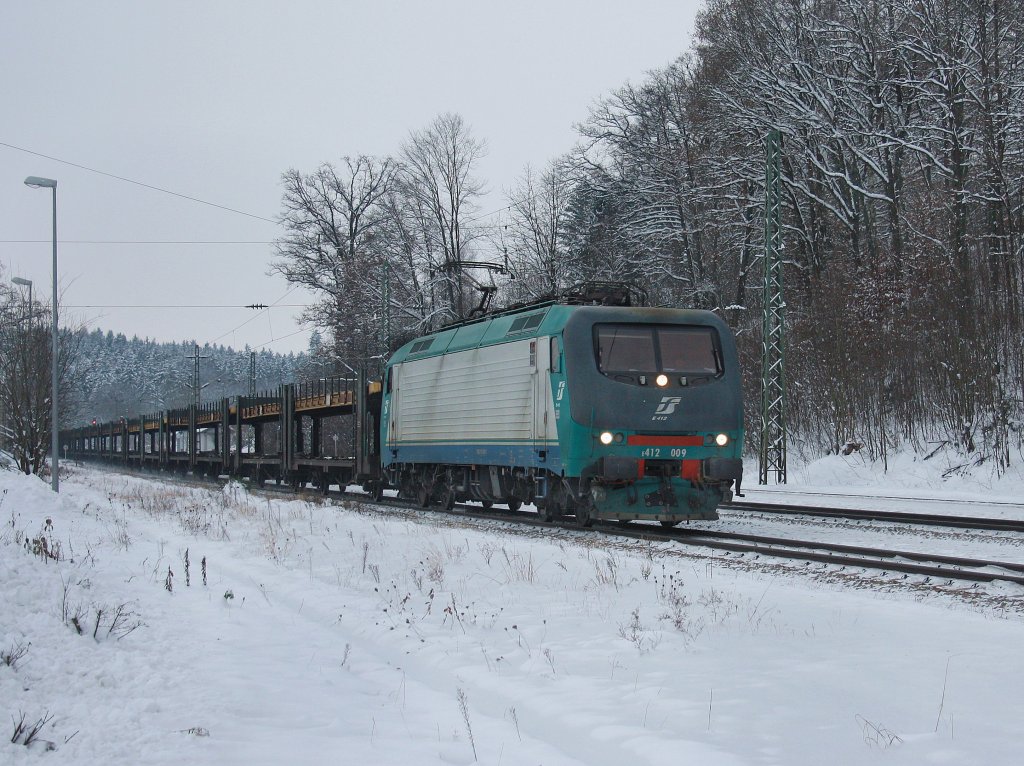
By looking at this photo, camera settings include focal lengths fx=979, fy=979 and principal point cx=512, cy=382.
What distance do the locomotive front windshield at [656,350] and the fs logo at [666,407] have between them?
416 mm

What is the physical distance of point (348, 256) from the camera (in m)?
46.9

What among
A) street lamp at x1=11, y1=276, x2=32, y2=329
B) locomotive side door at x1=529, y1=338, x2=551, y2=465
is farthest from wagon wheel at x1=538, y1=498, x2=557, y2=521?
street lamp at x1=11, y1=276, x2=32, y2=329

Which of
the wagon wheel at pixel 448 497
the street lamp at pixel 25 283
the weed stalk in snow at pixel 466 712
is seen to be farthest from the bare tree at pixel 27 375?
the weed stalk in snow at pixel 466 712

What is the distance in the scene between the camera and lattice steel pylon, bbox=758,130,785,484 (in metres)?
23.0

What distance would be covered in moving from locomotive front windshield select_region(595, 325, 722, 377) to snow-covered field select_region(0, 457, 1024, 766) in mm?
3442

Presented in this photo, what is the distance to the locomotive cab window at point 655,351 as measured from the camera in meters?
14.1

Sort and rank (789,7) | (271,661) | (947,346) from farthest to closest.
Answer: (789,7)
(947,346)
(271,661)

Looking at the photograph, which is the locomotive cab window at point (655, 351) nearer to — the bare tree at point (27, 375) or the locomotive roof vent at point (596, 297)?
the locomotive roof vent at point (596, 297)

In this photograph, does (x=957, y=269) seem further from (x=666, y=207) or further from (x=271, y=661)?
(x=271, y=661)

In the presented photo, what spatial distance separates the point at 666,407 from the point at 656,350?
91cm

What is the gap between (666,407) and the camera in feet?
45.9

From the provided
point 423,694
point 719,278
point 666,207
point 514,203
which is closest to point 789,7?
point 666,207

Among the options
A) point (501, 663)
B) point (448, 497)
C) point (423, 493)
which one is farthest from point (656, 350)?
point (501, 663)

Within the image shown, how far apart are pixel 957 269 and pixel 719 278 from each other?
1571 centimetres
